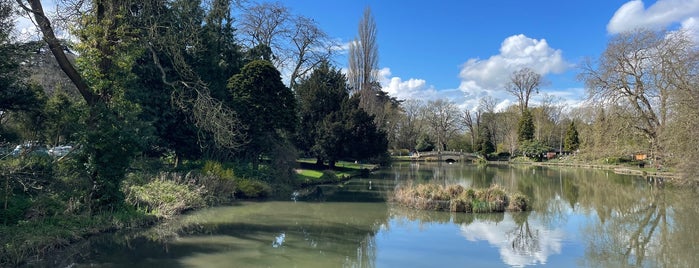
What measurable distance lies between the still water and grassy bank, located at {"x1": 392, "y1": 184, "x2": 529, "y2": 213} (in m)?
0.49

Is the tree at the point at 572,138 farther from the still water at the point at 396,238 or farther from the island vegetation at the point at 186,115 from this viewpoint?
the still water at the point at 396,238

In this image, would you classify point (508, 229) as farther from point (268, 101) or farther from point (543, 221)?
point (268, 101)

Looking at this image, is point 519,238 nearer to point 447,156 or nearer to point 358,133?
point 358,133

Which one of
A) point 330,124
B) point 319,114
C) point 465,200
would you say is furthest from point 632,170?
point 465,200

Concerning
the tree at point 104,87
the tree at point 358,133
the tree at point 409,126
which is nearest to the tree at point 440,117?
the tree at point 409,126

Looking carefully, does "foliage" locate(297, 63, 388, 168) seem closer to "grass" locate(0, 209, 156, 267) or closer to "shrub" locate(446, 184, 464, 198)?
"shrub" locate(446, 184, 464, 198)

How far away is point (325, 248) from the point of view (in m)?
10.3

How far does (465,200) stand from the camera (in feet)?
51.0

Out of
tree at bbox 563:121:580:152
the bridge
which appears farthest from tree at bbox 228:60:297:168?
tree at bbox 563:121:580:152

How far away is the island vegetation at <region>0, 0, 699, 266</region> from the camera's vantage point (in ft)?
35.9

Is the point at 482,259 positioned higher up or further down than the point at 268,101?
further down

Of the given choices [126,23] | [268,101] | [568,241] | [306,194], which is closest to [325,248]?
[568,241]

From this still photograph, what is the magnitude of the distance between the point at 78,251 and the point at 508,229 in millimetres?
10509

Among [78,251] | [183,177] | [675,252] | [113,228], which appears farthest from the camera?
[183,177]
